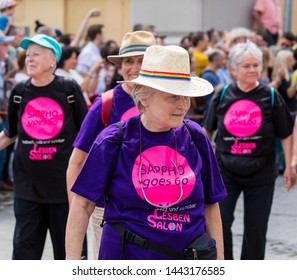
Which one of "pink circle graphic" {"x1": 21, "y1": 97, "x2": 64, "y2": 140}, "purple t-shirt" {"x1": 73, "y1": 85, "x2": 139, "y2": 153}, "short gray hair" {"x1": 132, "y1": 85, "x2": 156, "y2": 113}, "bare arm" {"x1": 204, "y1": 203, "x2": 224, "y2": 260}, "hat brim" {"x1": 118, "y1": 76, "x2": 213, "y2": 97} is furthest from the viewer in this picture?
"pink circle graphic" {"x1": 21, "y1": 97, "x2": 64, "y2": 140}

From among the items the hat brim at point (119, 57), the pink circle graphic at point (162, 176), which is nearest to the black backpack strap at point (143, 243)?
the pink circle graphic at point (162, 176)

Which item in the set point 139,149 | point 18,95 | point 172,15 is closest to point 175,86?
point 139,149

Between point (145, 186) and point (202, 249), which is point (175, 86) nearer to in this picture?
point (145, 186)

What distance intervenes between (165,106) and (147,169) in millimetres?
319

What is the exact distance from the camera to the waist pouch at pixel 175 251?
479cm

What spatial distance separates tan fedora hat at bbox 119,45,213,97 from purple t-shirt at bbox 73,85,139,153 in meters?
1.38

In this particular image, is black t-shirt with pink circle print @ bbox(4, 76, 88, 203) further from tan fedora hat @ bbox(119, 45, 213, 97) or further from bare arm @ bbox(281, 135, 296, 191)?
tan fedora hat @ bbox(119, 45, 213, 97)

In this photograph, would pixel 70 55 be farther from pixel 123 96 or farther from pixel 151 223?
pixel 151 223

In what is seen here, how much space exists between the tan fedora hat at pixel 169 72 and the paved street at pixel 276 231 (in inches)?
169

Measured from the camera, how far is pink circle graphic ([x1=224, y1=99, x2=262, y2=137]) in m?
7.97

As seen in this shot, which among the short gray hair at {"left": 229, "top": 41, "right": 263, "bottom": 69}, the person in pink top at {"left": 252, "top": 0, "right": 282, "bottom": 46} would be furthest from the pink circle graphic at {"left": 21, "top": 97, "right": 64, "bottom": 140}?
the person in pink top at {"left": 252, "top": 0, "right": 282, "bottom": 46}

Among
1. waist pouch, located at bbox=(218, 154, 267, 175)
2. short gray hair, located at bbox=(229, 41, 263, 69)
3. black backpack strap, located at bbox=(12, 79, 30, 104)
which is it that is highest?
short gray hair, located at bbox=(229, 41, 263, 69)

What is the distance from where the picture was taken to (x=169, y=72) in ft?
15.8

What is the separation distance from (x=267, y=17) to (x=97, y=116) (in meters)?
14.8
